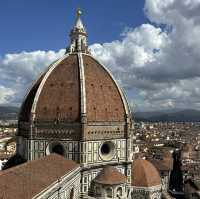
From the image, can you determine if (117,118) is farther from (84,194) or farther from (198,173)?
(198,173)

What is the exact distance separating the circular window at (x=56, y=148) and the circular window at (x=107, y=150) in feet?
7.81

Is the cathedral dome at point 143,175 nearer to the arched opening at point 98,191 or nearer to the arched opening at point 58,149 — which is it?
the arched opening at point 98,191

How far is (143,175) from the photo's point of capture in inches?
1061

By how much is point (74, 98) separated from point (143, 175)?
7.88m

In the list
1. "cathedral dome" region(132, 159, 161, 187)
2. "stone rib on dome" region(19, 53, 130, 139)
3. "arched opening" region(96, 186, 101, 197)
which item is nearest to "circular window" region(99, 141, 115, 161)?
"stone rib on dome" region(19, 53, 130, 139)

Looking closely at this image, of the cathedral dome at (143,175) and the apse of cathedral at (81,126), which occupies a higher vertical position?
the apse of cathedral at (81,126)

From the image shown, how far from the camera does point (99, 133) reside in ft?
76.4

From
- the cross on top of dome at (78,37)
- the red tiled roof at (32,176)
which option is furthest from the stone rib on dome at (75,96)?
the red tiled roof at (32,176)

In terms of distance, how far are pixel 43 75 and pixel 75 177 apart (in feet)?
24.0

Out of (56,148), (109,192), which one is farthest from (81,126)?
(109,192)

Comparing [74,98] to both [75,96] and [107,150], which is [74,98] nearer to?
[75,96]

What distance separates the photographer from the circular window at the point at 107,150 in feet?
77.6

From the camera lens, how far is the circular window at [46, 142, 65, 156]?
2289 cm

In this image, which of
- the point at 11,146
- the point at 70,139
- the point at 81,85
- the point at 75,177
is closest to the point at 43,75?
the point at 81,85
